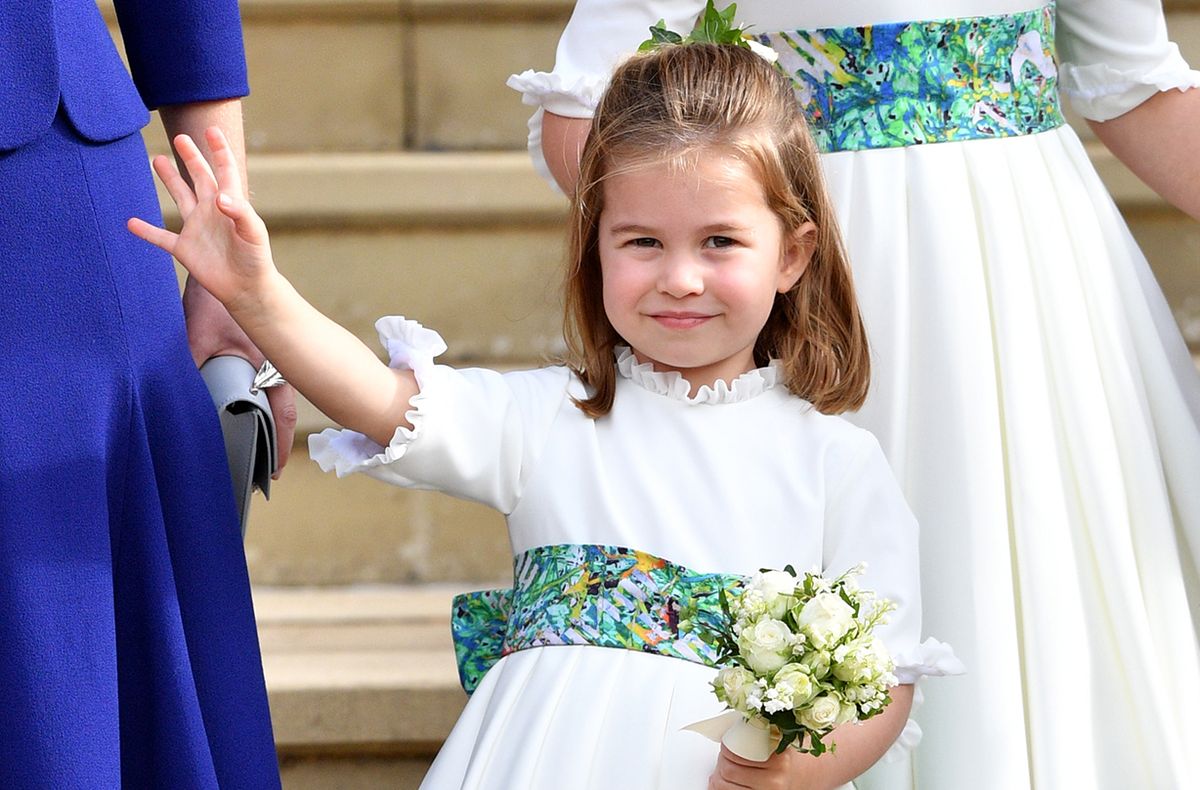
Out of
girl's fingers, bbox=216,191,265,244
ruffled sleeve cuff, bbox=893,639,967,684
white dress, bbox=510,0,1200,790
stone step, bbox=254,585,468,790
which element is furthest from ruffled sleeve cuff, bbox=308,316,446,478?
stone step, bbox=254,585,468,790

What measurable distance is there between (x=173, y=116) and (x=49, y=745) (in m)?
0.68

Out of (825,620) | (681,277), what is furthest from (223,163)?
(825,620)

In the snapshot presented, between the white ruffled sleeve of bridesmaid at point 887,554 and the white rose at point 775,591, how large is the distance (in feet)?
0.79

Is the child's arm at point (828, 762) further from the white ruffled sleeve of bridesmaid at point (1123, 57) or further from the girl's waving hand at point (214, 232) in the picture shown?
the white ruffled sleeve of bridesmaid at point (1123, 57)

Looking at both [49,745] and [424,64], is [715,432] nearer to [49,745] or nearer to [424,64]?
[49,745]

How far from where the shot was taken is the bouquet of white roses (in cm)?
138

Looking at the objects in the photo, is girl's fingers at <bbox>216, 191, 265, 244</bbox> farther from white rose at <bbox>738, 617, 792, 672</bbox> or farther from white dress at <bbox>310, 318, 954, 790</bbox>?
white rose at <bbox>738, 617, 792, 672</bbox>

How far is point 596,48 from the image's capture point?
1950mm

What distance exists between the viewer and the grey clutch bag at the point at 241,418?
5.32 ft

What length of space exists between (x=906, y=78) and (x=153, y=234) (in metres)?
0.98

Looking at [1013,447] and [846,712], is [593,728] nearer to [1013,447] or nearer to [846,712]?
[846,712]

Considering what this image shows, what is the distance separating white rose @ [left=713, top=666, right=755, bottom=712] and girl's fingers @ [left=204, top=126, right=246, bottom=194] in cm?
62

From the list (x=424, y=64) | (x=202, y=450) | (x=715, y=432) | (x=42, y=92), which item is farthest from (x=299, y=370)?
(x=424, y=64)

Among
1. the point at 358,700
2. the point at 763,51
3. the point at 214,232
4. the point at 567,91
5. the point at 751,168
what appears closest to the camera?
the point at 214,232
